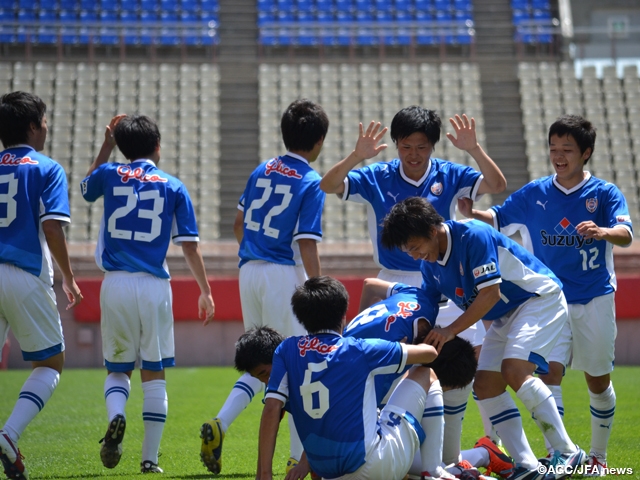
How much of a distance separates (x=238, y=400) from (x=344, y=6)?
1726 centimetres

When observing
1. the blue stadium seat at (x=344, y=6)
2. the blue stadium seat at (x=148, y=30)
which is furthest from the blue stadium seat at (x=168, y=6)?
the blue stadium seat at (x=344, y=6)

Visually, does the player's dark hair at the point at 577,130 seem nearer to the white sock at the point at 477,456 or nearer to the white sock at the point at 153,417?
the white sock at the point at 477,456

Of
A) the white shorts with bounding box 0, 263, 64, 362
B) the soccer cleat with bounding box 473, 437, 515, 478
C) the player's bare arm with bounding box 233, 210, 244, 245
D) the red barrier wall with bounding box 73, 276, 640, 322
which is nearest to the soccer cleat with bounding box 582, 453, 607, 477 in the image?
the soccer cleat with bounding box 473, 437, 515, 478

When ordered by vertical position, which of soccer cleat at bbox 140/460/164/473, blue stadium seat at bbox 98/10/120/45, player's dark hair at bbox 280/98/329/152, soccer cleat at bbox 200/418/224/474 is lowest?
soccer cleat at bbox 140/460/164/473

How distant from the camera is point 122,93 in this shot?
1831cm

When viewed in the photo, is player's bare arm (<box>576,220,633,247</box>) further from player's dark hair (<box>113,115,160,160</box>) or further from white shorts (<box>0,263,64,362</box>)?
white shorts (<box>0,263,64,362</box>)

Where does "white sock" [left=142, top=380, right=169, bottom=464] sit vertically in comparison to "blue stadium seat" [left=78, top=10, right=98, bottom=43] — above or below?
below

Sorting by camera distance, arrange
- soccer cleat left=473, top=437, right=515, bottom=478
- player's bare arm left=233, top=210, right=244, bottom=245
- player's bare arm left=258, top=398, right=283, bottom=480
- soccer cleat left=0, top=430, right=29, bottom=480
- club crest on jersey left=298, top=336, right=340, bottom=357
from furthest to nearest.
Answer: player's bare arm left=233, top=210, right=244, bottom=245
soccer cleat left=473, top=437, right=515, bottom=478
soccer cleat left=0, top=430, right=29, bottom=480
club crest on jersey left=298, top=336, right=340, bottom=357
player's bare arm left=258, top=398, right=283, bottom=480

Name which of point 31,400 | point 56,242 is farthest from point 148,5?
point 31,400

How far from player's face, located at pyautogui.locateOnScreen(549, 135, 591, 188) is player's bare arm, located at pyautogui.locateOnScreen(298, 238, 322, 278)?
167 centimetres

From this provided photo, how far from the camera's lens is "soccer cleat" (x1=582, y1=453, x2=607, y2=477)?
15.7 feet

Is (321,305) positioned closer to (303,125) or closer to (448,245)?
(448,245)

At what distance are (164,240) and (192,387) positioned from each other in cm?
488

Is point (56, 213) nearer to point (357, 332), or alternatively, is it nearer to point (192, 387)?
point (357, 332)
